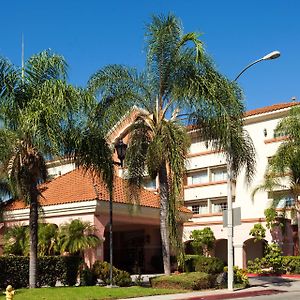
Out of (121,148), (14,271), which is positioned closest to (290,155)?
(121,148)

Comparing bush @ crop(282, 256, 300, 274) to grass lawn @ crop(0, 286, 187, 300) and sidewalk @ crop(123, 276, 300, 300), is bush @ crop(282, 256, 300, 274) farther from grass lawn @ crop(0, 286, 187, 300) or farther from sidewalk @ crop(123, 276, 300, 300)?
grass lawn @ crop(0, 286, 187, 300)

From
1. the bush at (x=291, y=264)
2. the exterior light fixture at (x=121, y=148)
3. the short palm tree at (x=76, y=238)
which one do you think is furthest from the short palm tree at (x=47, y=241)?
the bush at (x=291, y=264)

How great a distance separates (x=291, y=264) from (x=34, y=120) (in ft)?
69.7

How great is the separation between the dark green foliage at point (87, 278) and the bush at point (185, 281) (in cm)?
278

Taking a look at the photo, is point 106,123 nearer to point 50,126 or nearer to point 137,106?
point 137,106

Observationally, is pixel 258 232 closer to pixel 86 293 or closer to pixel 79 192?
pixel 79 192

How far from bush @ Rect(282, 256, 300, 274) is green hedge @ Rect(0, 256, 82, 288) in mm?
15158

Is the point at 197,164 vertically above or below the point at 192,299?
above

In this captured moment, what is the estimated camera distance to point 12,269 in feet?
71.3

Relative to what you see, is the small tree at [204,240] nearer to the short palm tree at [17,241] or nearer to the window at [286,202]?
the window at [286,202]

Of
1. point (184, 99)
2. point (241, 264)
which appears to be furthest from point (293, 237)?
point (184, 99)

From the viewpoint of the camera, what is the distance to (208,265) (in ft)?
86.5

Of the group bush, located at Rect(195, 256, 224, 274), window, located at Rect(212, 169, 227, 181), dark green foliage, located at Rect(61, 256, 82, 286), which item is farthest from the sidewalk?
window, located at Rect(212, 169, 227, 181)

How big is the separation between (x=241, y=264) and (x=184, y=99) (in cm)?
2263
